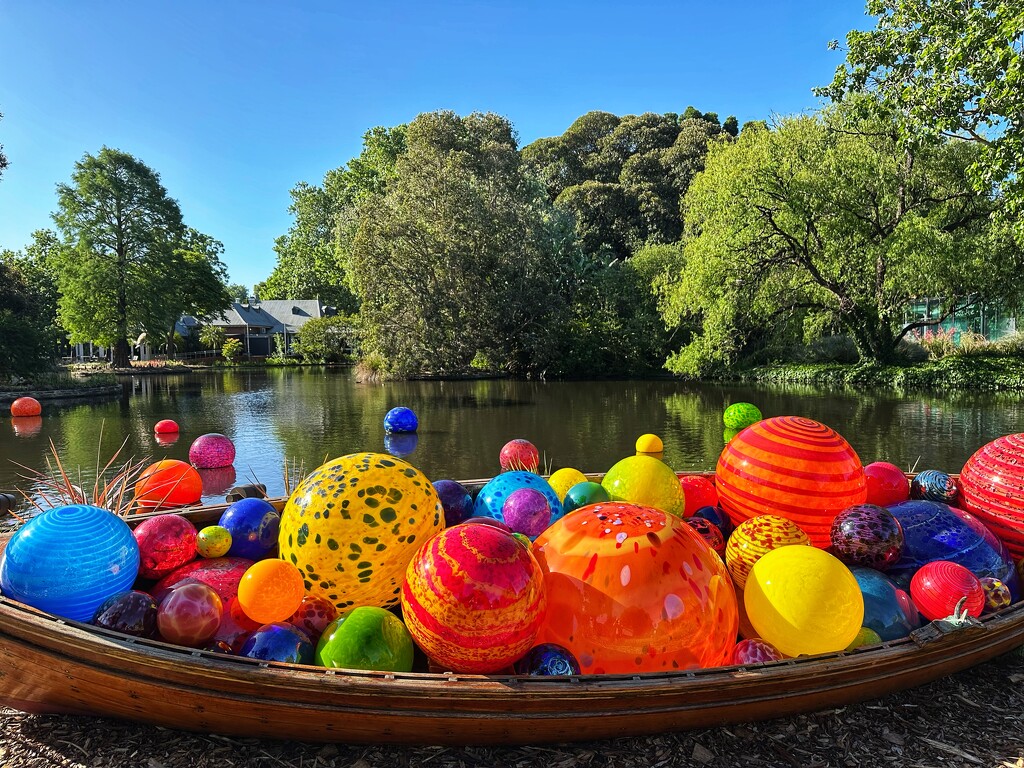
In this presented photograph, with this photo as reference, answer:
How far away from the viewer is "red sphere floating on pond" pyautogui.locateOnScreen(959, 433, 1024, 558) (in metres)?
4.88

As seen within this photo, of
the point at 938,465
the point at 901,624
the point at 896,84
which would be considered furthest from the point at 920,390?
the point at 901,624

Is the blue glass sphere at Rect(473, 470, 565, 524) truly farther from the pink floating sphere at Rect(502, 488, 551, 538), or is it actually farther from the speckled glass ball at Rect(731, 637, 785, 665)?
the speckled glass ball at Rect(731, 637, 785, 665)

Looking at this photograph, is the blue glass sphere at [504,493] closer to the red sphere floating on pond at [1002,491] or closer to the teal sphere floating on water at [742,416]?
the red sphere floating on pond at [1002,491]

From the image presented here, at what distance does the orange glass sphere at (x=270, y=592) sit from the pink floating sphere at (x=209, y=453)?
960 cm

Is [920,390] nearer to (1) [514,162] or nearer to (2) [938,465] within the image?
(2) [938,465]

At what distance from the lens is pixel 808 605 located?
3457 millimetres

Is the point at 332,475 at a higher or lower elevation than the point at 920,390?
higher

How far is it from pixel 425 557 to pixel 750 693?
1.81 meters

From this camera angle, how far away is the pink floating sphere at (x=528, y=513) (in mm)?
4840

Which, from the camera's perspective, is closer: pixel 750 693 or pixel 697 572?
pixel 750 693

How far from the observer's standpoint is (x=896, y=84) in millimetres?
17625

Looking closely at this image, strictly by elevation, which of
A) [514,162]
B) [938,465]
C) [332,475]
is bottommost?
[938,465]

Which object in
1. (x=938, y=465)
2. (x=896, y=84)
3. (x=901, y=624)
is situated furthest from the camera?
(x=896, y=84)

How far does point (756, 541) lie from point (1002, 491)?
2.31m
